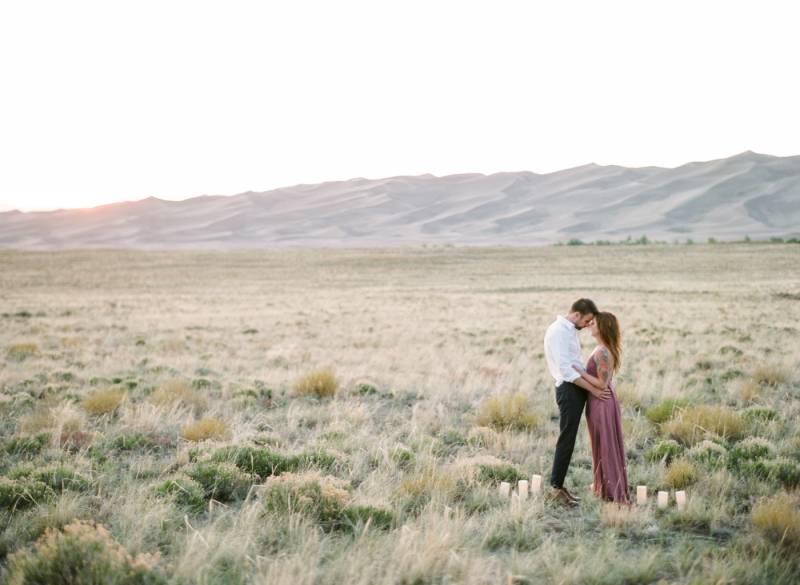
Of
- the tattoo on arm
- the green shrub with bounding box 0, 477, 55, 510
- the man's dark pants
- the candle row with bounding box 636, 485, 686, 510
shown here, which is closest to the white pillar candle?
the man's dark pants

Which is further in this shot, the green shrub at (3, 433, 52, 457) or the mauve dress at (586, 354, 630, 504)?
the green shrub at (3, 433, 52, 457)

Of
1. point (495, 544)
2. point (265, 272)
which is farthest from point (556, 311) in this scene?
point (265, 272)

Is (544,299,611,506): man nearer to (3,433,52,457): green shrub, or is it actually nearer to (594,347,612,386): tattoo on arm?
(594,347,612,386): tattoo on arm

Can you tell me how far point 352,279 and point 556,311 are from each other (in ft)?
73.5

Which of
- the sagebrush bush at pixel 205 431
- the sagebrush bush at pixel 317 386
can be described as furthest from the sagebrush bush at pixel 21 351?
the sagebrush bush at pixel 205 431

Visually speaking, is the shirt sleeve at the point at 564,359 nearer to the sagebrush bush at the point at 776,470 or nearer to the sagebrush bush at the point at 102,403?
the sagebrush bush at the point at 776,470

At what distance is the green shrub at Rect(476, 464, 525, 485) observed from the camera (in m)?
5.88

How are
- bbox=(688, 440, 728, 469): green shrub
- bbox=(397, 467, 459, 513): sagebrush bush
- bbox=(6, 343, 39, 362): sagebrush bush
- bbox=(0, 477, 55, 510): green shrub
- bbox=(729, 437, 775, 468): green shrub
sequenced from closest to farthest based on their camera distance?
bbox=(0, 477, 55, 510): green shrub
bbox=(397, 467, 459, 513): sagebrush bush
bbox=(688, 440, 728, 469): green shrub
bbox=(729, 437, 775, 468): green shrub
bbox=(6, 343, 39, 362): sagebrush bush

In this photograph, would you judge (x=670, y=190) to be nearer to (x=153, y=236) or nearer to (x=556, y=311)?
(x=153, y=236)

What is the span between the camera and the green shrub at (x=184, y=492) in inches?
200

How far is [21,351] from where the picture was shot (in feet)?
46.3

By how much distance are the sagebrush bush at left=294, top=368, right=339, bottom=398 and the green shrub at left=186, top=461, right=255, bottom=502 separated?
4071mm

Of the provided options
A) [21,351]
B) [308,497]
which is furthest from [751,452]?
[21,351]

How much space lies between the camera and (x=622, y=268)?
46.9m
